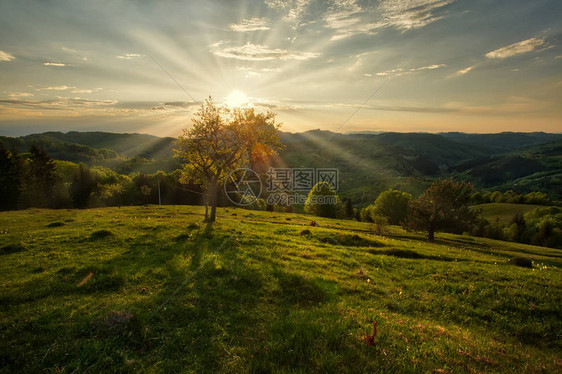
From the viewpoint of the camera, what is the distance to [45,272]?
12195 mm

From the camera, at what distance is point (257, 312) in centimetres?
901

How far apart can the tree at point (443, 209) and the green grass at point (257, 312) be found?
2472 centimetres

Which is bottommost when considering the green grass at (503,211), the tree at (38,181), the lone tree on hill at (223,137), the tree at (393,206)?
the green grass at (503,211)

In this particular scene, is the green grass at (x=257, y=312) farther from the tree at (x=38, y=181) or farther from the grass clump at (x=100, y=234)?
the tree at (x=38, y=181)

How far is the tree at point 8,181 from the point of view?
72.1 m

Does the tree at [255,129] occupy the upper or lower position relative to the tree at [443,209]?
upper

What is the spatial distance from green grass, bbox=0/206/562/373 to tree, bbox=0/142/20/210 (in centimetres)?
8432

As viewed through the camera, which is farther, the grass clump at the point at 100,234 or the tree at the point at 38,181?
the tree at the point at 38,181

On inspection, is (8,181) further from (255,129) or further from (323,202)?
(323,202)

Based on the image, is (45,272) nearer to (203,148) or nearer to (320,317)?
(320,317)

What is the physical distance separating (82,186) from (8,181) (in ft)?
83.4

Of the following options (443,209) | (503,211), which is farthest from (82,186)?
(503,211)

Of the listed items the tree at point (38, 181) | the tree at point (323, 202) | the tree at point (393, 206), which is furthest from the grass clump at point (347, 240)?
the tree at point (38, 181)

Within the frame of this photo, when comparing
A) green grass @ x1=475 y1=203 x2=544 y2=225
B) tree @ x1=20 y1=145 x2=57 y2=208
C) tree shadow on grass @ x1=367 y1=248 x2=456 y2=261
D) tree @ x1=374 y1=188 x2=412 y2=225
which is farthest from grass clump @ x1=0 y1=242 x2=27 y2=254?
green grass @ x1=475 y1=203 x2=544 y2=225
